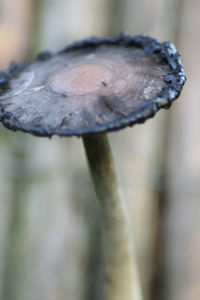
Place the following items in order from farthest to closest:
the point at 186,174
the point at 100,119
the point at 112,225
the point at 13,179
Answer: the point at 13,179 → the point at 186,174 → the point at 112,225 → the point at 100,119

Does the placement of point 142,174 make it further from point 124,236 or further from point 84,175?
point 124,236

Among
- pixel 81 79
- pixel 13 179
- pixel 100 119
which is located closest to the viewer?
pixel 100 119

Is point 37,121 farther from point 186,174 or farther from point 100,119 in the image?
point 186,174

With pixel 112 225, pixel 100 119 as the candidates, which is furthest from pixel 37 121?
pixel 112 225

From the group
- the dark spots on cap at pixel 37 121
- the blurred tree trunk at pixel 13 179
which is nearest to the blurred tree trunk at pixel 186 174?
the blurred tree trunk at pixel 13 179

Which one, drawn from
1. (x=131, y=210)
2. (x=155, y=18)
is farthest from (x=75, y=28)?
(x=131, y=210)

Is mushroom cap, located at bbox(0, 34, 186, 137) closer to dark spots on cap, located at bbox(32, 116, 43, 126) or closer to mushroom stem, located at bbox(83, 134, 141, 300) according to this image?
dark spots on cap, located at bbox(32, 116, 43, 126)

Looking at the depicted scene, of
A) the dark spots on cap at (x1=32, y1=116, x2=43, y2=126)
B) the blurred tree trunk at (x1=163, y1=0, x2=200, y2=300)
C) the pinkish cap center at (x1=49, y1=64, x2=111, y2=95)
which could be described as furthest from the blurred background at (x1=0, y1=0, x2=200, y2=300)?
the dark spots on cap at (x1=32, y1=116, x2=43, y2=126)

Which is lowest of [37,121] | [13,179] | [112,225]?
[13,179]
